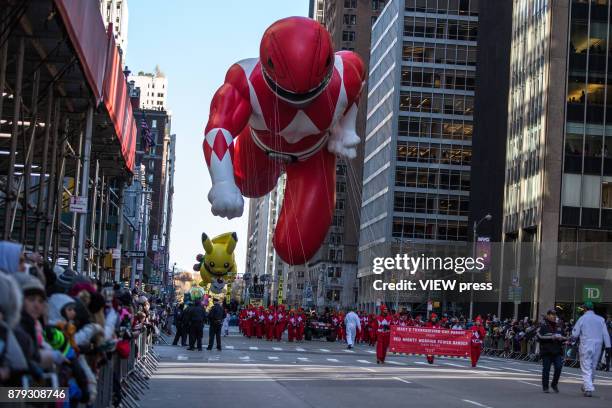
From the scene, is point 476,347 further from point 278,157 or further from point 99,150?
point 278,157

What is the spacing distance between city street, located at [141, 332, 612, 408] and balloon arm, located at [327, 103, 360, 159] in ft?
12.6

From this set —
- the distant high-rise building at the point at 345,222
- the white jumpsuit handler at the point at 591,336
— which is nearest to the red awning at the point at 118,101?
the white jumpsuit handler at the point at 591,336

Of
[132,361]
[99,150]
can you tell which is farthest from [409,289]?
[132,361]

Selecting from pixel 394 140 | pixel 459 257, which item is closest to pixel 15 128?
pixel 459 257

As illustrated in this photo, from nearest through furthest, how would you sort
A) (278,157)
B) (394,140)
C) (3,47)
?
(3,47) < (278,157) < (394,140)

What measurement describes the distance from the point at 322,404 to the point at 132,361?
12.8ft

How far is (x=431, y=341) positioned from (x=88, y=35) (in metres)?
18.3

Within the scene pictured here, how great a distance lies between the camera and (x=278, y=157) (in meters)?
17.9

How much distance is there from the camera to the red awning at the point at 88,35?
17016 mm

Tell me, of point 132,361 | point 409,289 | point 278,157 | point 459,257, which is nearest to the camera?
point 278,157

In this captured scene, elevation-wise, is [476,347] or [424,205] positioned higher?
[424,205]

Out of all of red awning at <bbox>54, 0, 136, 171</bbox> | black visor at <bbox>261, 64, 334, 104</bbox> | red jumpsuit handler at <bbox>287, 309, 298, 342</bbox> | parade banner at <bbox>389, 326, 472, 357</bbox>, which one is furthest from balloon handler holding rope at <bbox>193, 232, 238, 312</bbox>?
black visor at <bbox>261, 64, 334, 104</bbox>

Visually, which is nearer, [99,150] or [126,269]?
[99,150]

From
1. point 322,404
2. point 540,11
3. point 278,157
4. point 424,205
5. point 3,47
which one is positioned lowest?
point 322,404
